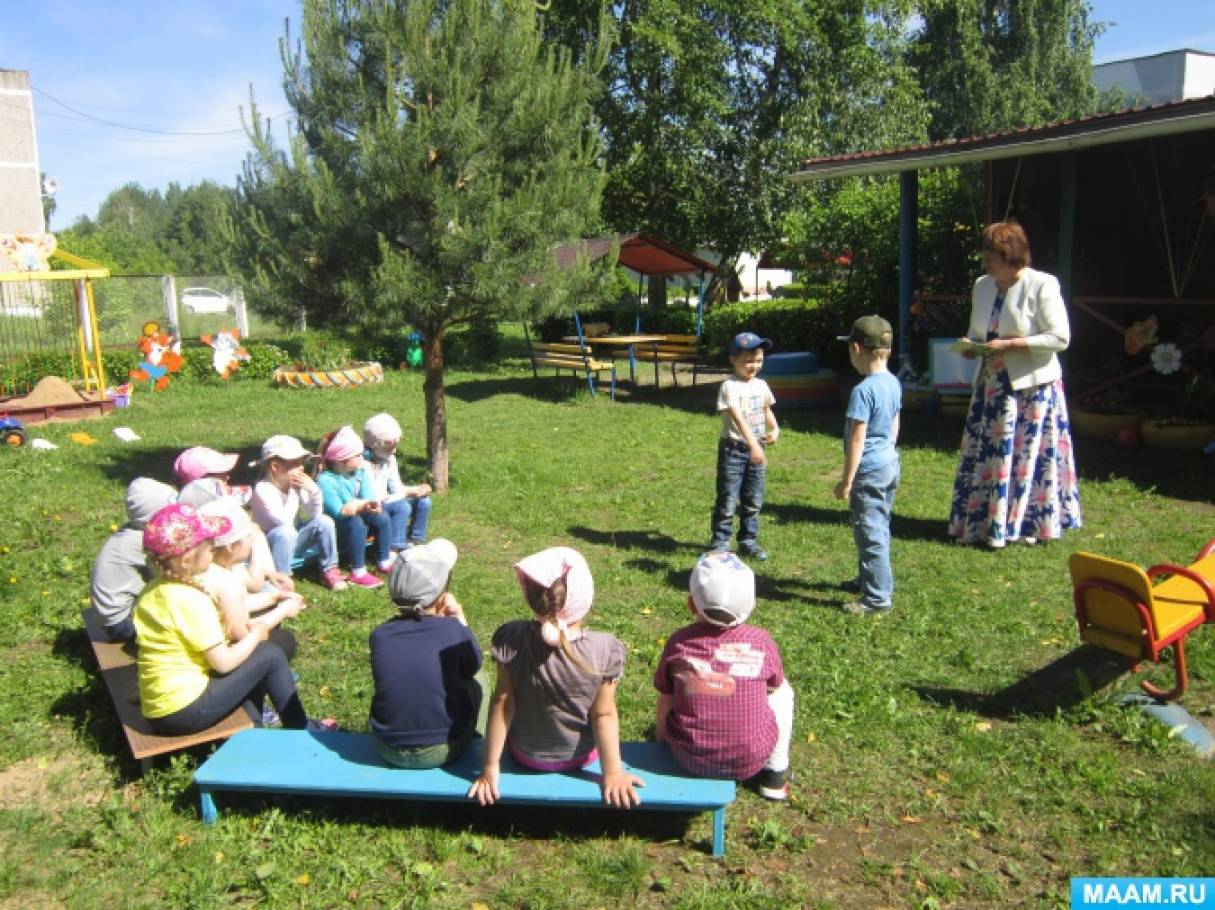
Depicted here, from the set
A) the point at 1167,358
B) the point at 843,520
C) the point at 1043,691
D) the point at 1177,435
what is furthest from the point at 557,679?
the point at 1167,358

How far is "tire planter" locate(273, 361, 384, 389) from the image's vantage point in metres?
16.8

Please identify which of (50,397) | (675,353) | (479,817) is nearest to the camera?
(479,817)

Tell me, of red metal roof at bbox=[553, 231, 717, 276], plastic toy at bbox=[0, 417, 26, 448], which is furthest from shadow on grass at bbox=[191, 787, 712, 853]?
red metal roof at bbox=[553, 231, 717, 276]

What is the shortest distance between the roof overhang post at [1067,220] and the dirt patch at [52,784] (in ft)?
31.7

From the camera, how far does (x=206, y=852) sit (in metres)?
3.41

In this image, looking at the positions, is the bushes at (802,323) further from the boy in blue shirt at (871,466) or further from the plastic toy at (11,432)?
the plastic toy at (11,432)

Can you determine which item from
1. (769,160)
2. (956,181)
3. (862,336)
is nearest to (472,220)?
(862,336)

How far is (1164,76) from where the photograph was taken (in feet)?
143

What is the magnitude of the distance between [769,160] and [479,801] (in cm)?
2038

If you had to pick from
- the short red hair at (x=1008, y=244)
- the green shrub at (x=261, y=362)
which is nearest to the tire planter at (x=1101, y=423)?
the short red hair at (x=1008, y=244)

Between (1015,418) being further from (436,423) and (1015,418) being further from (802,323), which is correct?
(802,323)

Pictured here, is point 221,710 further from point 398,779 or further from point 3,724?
point 3,724

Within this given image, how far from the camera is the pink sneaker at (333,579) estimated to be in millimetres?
6152

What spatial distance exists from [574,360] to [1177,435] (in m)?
8.83
